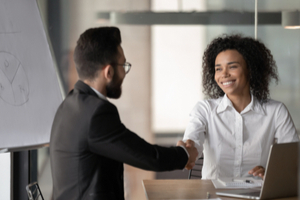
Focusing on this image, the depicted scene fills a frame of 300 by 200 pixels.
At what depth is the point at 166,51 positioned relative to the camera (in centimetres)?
350

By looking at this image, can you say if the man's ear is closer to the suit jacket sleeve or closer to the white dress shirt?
the suit jacket sleeve

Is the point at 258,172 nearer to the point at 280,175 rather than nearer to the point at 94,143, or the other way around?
the point at 280,175

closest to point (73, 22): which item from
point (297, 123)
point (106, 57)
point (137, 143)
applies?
point (106, 57)

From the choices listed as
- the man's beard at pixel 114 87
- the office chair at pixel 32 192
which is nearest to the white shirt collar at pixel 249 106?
the man's beard at pixel 114 87

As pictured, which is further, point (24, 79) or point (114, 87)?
point (24, 79)

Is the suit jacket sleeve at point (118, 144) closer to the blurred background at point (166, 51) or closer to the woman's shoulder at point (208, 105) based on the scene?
the woman's shoulder at point (208, 105)

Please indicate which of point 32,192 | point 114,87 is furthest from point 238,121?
point 32,192

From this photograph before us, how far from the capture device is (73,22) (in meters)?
3.41

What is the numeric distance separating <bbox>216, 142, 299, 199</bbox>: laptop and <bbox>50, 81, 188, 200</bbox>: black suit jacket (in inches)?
18.4

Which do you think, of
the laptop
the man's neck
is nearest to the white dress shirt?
the laptop

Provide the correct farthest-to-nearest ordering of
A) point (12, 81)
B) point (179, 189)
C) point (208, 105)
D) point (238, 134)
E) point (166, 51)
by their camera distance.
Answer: point (166, 51) → point (208, 105) → point (238, 134) → point (12, 81) → point (179, 189)

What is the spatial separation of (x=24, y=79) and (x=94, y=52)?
749mm

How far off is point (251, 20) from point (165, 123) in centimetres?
148

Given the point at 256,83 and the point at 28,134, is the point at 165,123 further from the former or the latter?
the point at 28,134
